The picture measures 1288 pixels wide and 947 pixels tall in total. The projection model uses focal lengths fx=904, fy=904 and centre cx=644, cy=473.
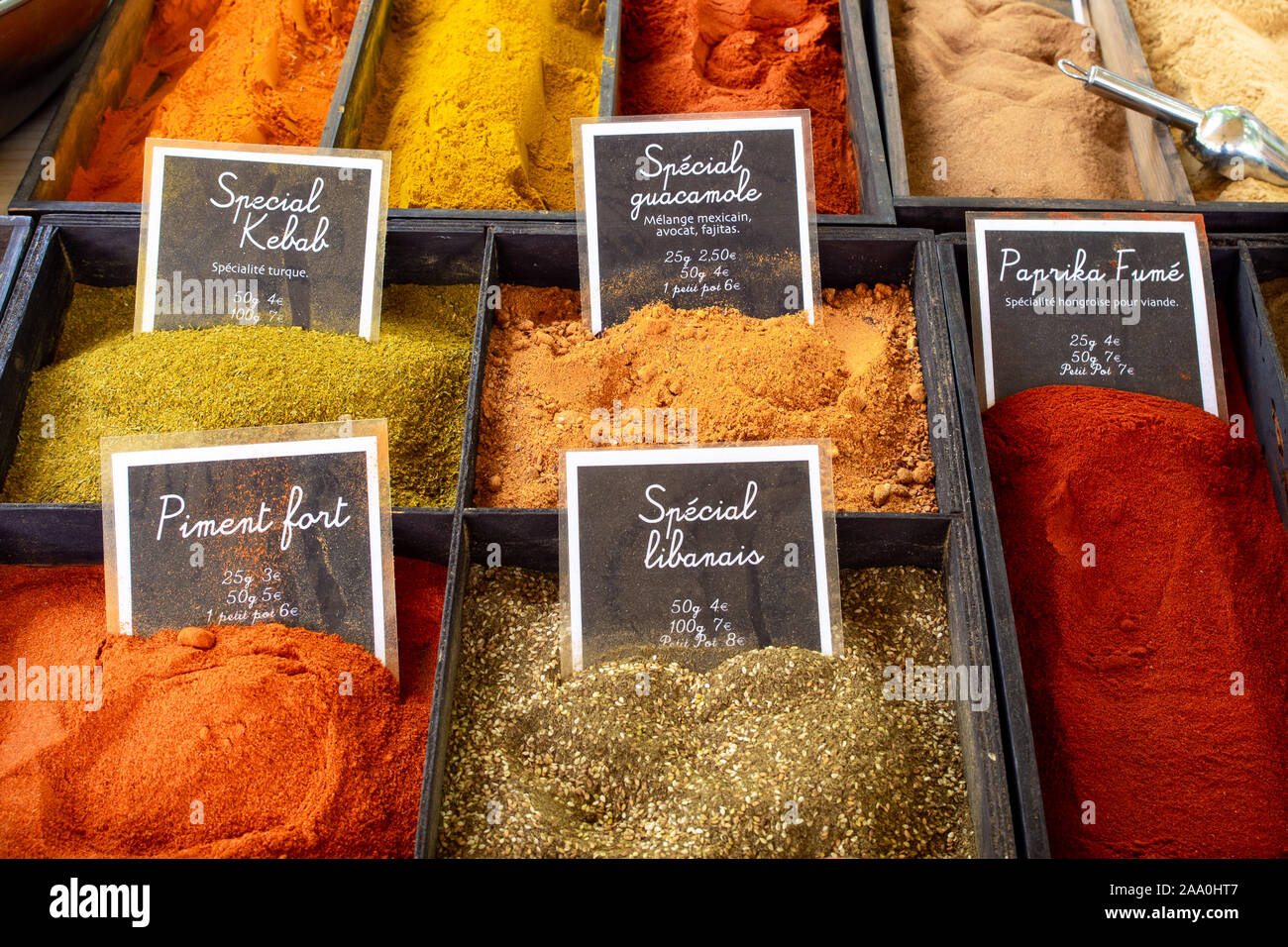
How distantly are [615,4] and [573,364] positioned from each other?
36.1 inches

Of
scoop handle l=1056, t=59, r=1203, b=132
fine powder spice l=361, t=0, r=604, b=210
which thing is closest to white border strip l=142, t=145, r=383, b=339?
fine powder spice l=361, t=0, r=604, b=210

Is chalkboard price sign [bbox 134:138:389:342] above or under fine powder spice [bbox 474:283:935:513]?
above

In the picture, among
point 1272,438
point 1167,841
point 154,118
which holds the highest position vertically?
point 154,118

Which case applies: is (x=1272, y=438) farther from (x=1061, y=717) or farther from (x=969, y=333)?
(x=1061, y=717)

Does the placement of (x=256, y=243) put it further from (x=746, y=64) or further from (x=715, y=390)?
(x=746, y=64)

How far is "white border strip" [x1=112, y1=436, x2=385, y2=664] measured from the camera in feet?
3.96

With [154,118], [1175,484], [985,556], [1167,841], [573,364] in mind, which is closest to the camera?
[1167,841]

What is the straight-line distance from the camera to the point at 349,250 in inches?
57.6

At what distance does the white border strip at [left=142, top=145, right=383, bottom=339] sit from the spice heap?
147 cm

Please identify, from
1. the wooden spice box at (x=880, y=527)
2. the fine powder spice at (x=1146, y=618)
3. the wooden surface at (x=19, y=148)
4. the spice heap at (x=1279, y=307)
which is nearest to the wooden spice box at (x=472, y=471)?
the wooden spice box at (x=880, y=527)

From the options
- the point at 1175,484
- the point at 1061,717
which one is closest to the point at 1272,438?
the point at 1175,484
